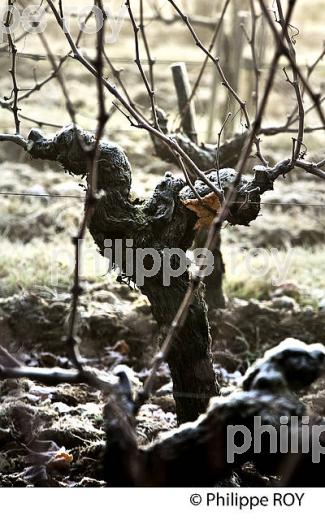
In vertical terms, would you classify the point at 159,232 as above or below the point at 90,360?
above

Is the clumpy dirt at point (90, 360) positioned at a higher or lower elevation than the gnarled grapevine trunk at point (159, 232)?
lower

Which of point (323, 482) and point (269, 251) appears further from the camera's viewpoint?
point (269, 251)

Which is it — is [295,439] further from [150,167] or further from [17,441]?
[150,167]

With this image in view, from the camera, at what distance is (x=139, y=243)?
1.98 meters

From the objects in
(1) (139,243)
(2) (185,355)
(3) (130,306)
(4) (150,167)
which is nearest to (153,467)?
(2) (185,355)

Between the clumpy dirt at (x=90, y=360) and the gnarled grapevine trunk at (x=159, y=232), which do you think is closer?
the gnarled grapevine trunk at (x=159, y=232)

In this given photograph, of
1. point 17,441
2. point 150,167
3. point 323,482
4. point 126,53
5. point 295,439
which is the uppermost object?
point 126,53

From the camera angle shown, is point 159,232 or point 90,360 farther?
point 90,360

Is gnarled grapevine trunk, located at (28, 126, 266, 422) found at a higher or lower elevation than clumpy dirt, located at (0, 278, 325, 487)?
higher

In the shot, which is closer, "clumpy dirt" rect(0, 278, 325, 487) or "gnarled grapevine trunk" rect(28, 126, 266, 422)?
"gnarled grapevine trunk" rect(28, 126, 266, 422)

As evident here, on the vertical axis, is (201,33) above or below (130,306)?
above

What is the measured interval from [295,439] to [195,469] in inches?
7.8
